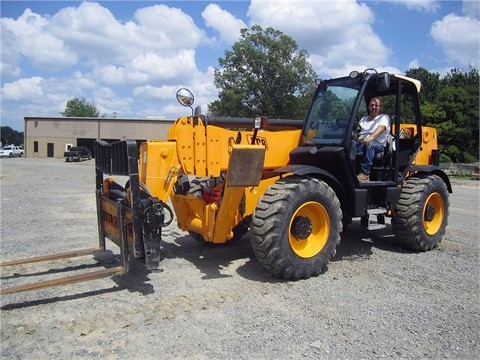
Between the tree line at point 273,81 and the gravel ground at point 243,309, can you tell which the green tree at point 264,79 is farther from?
the gravel ground at point 243,309

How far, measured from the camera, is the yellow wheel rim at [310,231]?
17.4ft

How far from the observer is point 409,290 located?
5043 millimetres

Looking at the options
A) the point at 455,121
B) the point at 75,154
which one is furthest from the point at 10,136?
the point at 455,121

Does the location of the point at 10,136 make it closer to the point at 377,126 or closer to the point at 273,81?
the point at 273,81

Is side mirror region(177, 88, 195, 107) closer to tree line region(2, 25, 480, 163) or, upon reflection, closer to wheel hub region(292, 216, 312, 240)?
wheel hub region(292, 216, 312, 240)

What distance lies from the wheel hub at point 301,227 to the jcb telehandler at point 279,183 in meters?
0.01

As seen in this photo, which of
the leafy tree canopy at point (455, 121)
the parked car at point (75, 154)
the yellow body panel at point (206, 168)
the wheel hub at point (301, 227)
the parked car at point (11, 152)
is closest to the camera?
the yellow body panel at point (206, 168)

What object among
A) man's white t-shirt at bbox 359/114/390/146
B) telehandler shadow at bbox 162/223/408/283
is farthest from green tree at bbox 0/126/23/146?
man's white t-shirt at bbox 359/114/390/146

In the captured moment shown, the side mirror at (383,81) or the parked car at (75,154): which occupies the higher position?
the side mirror at (383,81)

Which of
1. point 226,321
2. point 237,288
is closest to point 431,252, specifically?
point 237,288

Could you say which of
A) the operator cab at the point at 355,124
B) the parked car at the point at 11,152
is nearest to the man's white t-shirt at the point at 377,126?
the operator cab at the point at 355,124

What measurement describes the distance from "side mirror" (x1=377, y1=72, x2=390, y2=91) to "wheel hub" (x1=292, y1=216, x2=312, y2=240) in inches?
84.8

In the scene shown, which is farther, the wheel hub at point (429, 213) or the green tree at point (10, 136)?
the green tree at point (10, 136)

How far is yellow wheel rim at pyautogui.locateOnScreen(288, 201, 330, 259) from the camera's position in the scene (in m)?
5.32
